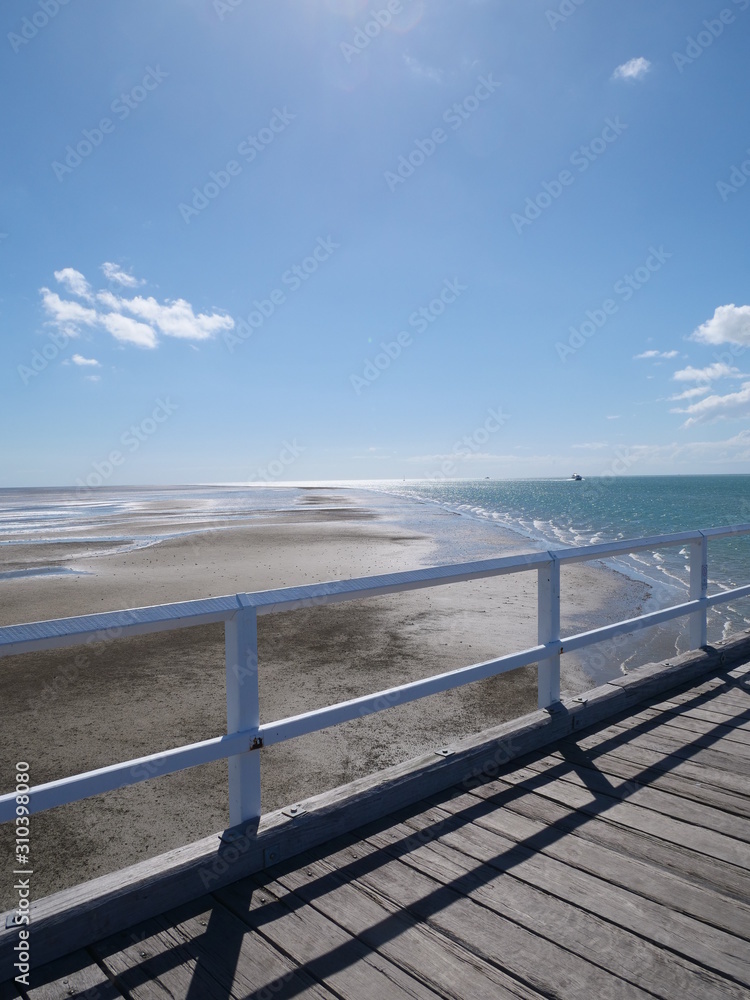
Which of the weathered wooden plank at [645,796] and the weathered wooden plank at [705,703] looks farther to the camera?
the weathered wooden plank at [705,703]

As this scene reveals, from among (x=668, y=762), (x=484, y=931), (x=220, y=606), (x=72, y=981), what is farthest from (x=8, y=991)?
(x=668, y=762)

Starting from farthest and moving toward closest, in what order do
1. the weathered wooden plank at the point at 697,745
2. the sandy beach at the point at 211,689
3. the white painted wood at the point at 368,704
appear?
the sandy beach at the point at 211,689 → the weathered wooden plank at the point at 697,745 → the white painted wood at the point at 368,704

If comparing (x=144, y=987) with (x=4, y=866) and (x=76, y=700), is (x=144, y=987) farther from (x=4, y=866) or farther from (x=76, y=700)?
(x=76, y=700)

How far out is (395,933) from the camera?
2074 mm

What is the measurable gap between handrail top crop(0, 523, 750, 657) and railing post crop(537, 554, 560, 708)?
84mm

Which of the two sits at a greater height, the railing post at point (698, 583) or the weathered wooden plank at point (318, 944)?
the railing post at point (698, 583)

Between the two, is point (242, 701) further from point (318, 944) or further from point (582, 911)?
point (582, 911)

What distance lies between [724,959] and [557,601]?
196cm

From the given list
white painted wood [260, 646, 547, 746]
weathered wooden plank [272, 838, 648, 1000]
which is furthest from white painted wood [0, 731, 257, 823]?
weathered wooden plank [272, 838, 648, 1000]

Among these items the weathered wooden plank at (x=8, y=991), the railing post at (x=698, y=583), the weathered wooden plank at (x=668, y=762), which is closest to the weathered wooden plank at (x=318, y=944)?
the weathered wooden plank at (x=8, y=991)

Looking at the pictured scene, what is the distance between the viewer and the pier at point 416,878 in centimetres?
189

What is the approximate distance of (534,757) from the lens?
3449 mm

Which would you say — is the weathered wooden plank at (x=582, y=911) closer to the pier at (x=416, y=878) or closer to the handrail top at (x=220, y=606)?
the pier at (x=416, y=878)

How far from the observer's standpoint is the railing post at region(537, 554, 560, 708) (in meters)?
3.61
